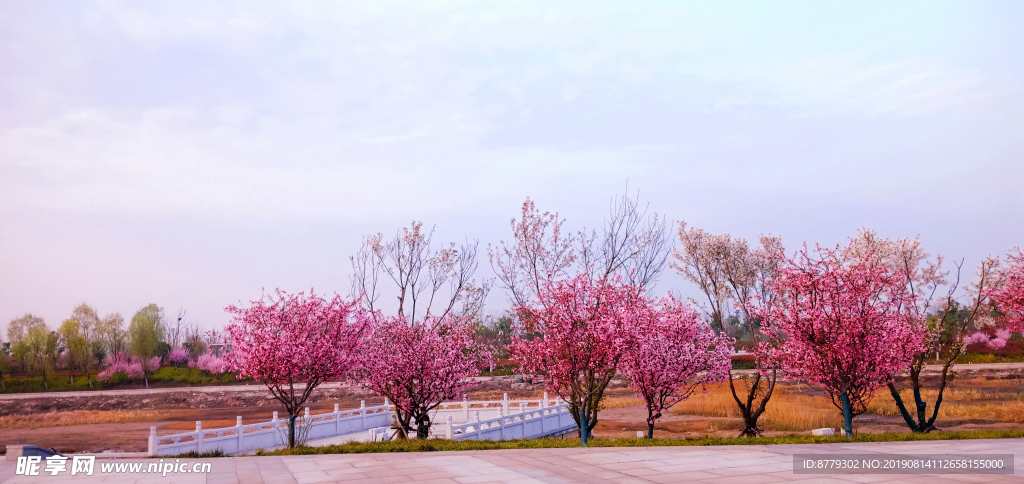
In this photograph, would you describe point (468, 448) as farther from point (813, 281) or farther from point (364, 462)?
point (813, 281)

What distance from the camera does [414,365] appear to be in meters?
21.2

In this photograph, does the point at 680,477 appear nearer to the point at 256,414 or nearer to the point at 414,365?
the point at 414,365

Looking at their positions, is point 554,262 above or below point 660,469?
above

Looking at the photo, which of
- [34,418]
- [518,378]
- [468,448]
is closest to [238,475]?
[468,448]

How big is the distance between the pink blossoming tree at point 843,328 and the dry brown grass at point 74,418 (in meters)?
37.7

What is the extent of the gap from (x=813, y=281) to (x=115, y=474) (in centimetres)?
1768

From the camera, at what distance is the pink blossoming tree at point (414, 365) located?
21172mm

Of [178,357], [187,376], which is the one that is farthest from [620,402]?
[178,357]

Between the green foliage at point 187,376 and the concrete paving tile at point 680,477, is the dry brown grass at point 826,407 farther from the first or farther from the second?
the green foliage at point 187,376

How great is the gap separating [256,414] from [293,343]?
93.7 feet

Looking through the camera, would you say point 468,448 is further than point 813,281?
No

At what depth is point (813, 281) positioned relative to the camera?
60.7 feet

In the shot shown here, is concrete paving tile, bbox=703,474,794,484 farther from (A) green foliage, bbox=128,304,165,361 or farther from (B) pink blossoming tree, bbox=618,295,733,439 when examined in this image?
(A) green foliage, bbox=128,304,165,361

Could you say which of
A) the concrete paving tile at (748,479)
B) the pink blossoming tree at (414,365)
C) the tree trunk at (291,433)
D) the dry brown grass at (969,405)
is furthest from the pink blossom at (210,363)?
the concrete paving tile at (748,479)
